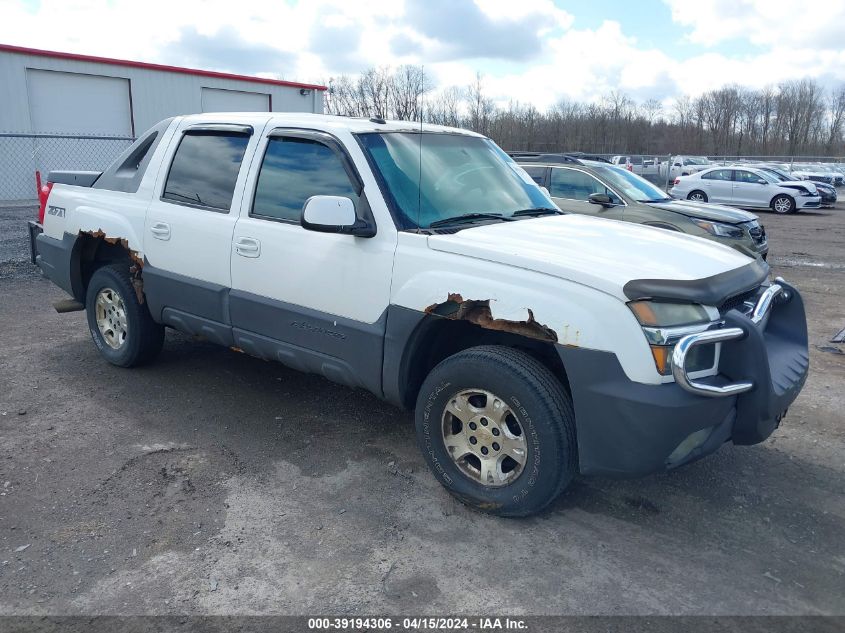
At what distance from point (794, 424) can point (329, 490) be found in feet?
10.6

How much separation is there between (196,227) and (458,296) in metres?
2.14

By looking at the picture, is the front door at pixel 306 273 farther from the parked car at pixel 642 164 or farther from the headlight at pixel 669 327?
the parked car at pixel 642 164

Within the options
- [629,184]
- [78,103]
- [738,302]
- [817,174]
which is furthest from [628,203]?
[817,174]

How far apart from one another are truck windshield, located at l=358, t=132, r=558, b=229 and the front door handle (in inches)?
36.4

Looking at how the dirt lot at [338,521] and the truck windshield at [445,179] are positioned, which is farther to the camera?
the truck windshield at [445,179]

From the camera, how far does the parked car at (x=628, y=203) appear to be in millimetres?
9773

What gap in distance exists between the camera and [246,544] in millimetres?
3328

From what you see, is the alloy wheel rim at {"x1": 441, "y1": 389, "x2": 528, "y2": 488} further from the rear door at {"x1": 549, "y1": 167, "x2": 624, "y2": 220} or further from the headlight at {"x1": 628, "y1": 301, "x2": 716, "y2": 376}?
the rear door at {"x1": 549, "y1": 167, "x2": 624, "y2": 220}

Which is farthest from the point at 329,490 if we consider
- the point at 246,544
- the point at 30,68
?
the point at 30,68

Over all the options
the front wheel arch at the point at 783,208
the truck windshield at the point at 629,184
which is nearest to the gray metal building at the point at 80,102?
the truck windshield at the point at 629,184

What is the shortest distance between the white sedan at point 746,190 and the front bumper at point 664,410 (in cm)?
2102

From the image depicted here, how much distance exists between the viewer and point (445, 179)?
13.8 feet

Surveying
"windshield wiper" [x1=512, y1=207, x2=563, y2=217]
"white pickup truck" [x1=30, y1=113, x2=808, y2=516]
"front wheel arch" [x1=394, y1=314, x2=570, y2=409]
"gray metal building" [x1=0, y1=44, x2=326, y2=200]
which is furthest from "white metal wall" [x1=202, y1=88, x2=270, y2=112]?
"front wheel arch" [x1=394, y1=314, x2=570, y2=409]

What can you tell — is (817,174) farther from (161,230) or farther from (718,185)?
(161,230)
